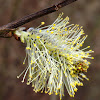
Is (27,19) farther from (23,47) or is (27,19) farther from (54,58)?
(23,47)

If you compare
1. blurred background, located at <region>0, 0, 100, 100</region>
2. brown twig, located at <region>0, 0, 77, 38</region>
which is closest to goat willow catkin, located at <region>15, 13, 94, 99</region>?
brown twig, located at <region>0, 0, 77, 38</region>

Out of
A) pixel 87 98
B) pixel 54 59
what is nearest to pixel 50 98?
pixel 87 98

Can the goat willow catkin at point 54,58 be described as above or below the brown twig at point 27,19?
below

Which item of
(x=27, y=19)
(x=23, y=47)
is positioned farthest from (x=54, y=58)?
(x=23, y=47)

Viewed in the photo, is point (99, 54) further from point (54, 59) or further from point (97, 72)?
point (54, 59)

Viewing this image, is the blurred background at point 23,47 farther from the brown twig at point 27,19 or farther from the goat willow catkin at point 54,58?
the brown twig at point 27,19

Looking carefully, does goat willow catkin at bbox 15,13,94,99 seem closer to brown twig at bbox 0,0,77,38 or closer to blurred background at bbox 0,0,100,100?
brown twig at bbox 0,0,77,38

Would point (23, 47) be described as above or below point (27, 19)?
above

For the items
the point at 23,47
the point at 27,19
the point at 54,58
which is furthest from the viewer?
the point at 23,47

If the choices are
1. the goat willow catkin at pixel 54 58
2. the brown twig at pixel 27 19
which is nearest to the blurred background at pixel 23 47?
the goat willow catkin at pixel 54 58
